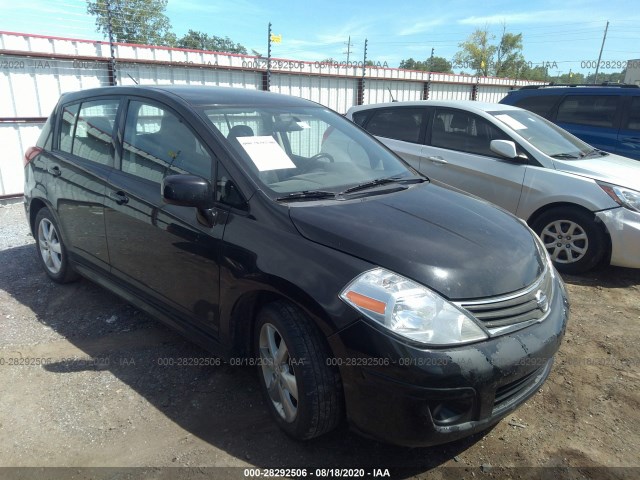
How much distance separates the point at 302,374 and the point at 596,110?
23.8ft

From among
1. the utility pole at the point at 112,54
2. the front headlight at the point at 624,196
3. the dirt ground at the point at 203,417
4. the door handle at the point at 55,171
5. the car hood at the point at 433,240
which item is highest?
the utility pole at the point at 112,54

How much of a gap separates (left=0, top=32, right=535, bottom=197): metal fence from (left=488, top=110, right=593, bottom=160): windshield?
464 cm

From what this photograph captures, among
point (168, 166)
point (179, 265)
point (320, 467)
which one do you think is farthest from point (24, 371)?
→ point (320, 467)

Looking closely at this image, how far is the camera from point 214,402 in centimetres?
280

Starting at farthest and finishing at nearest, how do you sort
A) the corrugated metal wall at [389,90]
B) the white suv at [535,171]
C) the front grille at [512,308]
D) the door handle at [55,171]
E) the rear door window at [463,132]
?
the corrugated metal wall at [389,90] → the rear door window at [463,132] → the white suv at [535,171] → the door handle at [55,171] → the front grille at [512,308]

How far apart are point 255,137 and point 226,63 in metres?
Result: 7.31

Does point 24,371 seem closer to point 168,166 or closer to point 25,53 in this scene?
point 168,166

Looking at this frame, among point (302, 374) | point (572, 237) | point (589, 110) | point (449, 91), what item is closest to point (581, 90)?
point (589, 110)

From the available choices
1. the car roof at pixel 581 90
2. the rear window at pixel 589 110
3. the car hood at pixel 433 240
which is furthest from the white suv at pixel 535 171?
the car hood at pixel 433 240

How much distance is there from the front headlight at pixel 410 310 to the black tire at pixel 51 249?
10.2 ft

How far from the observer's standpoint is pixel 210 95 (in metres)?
3.20

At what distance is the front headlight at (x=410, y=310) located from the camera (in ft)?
6.59

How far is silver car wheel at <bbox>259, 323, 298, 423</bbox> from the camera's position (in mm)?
2377

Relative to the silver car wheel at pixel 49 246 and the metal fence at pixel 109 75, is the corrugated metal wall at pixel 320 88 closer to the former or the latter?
the metal fence at pixel 109 75
